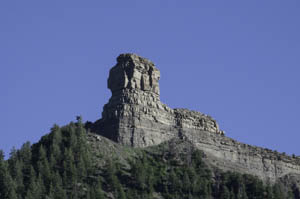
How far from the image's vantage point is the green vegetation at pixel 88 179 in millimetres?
185500

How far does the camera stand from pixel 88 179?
190m

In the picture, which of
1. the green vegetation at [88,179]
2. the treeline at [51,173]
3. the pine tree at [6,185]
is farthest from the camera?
the green vegetation at [88,179]

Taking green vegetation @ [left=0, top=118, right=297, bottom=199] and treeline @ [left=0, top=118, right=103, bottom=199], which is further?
green vegetation @ [left=0, top=118, right=297, bottom=199]

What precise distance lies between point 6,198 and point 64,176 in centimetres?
1029

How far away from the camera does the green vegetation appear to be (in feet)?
609

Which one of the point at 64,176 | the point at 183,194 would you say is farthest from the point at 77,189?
the point at 183,194

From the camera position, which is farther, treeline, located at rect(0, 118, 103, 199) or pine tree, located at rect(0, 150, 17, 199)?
treeline, located at rect(0, 118, 103, 199)

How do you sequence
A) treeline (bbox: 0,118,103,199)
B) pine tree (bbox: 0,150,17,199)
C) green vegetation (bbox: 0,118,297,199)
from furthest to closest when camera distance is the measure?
green vegetation (bbox: 0,118,297,199)
treeline (bbox: 0,118,103,199)
pine tree (bbox: 0,150,17,199)

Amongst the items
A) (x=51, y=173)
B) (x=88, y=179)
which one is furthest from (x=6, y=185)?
(x=88, y=179)

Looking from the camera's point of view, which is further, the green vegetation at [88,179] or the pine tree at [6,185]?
the green vegetation at [88,179]

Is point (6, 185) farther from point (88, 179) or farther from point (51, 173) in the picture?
point (88, 179)

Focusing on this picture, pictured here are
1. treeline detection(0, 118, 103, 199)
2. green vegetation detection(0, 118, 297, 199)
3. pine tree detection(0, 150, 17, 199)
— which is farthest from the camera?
green vegetation detection(0, 118, 297, 199)

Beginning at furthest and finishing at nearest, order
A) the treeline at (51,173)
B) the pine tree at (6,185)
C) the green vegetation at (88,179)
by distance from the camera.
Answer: the green vegetation at (88,179), the treeline at (51,173), the pine tree at (6,185)

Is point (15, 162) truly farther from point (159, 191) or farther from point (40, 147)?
point (159, 191)
